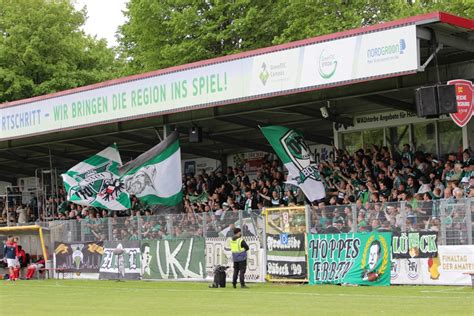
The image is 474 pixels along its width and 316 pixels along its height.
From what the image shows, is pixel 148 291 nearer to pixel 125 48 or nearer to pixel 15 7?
pixel 125 48

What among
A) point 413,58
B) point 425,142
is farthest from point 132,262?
point 413,58

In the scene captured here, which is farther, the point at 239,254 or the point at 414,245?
the point at 239,254

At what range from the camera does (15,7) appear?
56.3 metres

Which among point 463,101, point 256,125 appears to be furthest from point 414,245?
point 256,125

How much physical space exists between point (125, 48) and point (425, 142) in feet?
86.2

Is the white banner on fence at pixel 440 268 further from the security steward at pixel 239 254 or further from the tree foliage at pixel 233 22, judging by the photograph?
the tree foliage at pixel 233 22

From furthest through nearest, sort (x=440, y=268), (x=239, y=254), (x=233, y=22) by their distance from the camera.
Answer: (x=233, y=22)
(x=239, y=254)
(x=440, y=268)

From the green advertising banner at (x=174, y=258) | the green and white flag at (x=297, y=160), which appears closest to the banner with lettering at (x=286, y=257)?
the green and white flag at (x=297, y=160)

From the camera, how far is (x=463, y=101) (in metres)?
21.5

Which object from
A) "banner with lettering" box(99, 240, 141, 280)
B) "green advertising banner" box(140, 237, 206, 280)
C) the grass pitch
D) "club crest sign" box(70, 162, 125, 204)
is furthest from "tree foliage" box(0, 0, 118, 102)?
the grass pitch

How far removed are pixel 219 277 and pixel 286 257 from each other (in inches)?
76.5

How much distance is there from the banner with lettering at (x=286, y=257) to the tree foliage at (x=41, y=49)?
3139cm

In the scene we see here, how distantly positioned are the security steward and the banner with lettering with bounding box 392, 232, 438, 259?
403 centimetres

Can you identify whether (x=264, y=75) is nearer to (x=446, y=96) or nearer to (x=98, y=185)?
(x=446, y=96)
